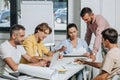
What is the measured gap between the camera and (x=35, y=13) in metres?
5.93

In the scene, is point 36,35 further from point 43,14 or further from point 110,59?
point 43,14

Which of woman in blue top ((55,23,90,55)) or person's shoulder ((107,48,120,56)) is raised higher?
person's shoulder ((107,48,120,56))

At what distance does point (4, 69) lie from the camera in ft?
11.9

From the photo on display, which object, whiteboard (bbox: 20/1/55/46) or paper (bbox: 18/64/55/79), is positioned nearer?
paper (bbox: 18/64/55/79)

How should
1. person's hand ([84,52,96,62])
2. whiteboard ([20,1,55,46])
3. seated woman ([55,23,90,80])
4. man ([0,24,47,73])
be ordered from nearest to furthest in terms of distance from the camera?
man ([0,24,47,73]) < person's hand ([84,52,96,62]) < seated woman ([55,23,90,80]) < whiteboard ([20,1,55,46])

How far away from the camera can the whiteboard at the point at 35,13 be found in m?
5.91

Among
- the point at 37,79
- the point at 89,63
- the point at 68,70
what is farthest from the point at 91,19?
the point at 37,79

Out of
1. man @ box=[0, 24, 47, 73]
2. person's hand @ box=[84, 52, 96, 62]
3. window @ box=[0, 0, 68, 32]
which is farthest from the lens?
window @ box=[0, 0, 68, 32]

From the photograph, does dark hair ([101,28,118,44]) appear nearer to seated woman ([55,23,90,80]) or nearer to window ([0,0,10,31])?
seated woman ([55,23,90,80])

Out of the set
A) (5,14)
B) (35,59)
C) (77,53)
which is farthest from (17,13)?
(35,59)

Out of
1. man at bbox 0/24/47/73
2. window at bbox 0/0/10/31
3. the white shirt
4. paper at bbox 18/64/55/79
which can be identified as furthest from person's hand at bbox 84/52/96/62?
window at bbox 0/0/10/31

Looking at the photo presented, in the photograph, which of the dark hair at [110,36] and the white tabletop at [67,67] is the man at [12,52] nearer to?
the white tabletop at [67,67]

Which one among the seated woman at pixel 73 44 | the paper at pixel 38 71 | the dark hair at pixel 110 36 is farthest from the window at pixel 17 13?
the paper at pixel 38 71

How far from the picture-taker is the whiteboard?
5914 mm
